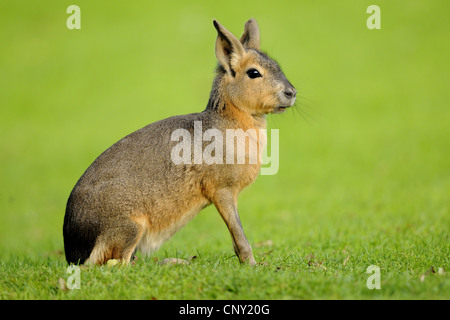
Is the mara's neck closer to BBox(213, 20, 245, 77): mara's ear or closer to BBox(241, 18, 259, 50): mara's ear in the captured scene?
BBox(213, 20, 245, 77): mara's ear

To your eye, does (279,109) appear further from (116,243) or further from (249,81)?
(116,243)

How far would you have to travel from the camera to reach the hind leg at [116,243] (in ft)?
20.1

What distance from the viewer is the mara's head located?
6.69 m

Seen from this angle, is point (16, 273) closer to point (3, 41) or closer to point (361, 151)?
→ point (361, 151)

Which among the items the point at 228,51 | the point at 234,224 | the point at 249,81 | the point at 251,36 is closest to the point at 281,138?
the point at 251,36

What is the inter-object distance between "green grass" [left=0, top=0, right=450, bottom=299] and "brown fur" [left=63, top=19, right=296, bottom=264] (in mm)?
439

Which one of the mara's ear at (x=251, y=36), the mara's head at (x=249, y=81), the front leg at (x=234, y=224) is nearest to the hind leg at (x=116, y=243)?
the front leg at (x=234, y=224)

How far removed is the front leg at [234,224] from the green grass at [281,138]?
173 mm

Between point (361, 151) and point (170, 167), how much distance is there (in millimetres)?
12256

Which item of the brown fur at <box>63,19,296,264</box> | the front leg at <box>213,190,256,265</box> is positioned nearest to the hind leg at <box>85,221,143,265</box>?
the brown fur at <box>63,19,296,264</box>

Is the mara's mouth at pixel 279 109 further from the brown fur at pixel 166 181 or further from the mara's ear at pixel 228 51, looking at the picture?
the mara's ear at pixel 228 51

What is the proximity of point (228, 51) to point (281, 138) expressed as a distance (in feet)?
43.8

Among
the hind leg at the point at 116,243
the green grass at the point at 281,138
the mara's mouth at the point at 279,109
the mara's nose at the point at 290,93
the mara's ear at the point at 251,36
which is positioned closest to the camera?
the green grass at the point at 281,138

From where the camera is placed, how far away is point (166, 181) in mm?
6391
